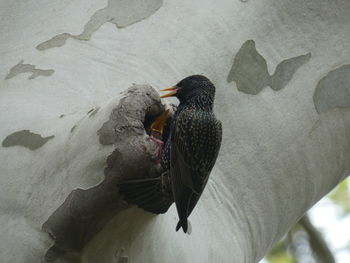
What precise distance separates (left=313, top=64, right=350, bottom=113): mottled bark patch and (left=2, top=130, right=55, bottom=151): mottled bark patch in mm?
979

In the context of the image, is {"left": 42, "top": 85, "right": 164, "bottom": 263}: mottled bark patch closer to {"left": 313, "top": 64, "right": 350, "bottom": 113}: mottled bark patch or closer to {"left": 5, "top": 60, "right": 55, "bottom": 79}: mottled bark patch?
{"left": 5, "top": 60, "right": 55, "bottom": 79}: mottled bark patch

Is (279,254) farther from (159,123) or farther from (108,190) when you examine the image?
(108,190)

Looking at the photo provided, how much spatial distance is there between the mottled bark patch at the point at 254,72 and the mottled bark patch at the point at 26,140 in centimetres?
72

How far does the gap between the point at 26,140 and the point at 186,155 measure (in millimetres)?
468

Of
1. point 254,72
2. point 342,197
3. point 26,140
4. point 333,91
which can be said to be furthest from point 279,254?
point 26,140

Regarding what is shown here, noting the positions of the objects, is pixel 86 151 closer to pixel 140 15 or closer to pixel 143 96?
pixel 143 96

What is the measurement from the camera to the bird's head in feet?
6.33

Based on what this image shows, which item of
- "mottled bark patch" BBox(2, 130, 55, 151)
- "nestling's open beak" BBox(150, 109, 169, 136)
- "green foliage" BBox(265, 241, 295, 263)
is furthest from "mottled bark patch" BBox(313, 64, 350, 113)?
"green foliage" BBox(265, 241, 295, 263)

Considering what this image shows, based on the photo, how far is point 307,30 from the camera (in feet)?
6.98

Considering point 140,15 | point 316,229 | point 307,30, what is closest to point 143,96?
point 140,15

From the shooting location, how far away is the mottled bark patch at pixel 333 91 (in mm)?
2104

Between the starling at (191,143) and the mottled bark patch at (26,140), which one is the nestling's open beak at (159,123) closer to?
the starling at (191,143)

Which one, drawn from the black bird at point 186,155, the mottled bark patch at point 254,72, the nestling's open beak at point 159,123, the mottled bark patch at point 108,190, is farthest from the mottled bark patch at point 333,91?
the mottled bark patch at point 108,190

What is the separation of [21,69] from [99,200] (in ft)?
2.18
